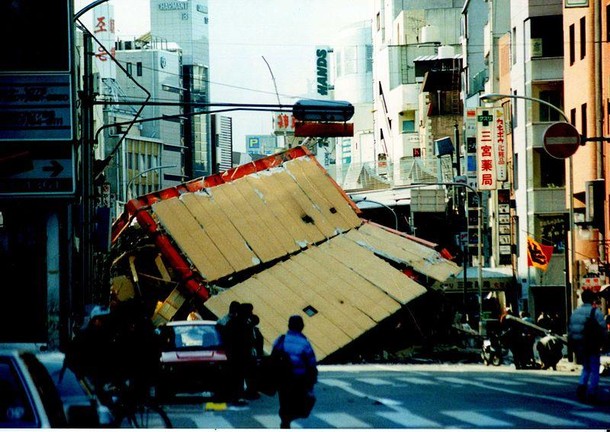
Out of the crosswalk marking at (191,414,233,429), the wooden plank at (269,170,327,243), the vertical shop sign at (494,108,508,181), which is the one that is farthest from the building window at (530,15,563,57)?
the crosswalk marking at (191,414,233,429)

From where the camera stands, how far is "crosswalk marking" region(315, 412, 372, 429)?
631 inches

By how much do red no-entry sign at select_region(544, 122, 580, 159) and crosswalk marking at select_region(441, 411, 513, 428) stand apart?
12.3 meters

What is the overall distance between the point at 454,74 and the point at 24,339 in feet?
141

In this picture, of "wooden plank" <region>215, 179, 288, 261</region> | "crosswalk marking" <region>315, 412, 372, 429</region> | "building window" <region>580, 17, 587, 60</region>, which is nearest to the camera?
"crosswalk marking" <region>315, 412, 372, 429</region>

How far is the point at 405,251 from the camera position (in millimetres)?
31094

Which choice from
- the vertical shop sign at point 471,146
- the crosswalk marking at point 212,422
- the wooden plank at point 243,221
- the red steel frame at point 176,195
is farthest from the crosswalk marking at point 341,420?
the vertical shop sign at point 471,146

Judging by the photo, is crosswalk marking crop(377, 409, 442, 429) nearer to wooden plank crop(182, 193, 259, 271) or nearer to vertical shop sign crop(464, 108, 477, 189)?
wooden plank crop(182, 193, 259, 271)

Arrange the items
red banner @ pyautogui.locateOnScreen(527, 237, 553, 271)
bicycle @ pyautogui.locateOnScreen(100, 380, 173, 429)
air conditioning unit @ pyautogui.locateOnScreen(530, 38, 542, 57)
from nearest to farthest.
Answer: bicycle @ pyautogui.locateOnScreen(100, 380, 173, 429) → red banner @ pyautogui.locateOnScreen(527, 237, 553, 271) → air conditioning unit @ pyautogui.locateOnScreen(530, 38, 542, 57)

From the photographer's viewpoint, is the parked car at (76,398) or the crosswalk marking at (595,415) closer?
the parked car at (76,398)

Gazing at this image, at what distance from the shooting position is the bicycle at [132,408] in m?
15.3

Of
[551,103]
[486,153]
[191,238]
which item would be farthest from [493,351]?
[486,153]

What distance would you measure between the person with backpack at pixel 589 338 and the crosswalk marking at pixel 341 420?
11.9 feet

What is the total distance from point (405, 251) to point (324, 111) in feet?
27.2

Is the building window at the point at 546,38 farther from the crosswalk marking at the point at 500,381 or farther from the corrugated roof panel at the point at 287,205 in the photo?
the crosswalk marking at the point at 500,381
